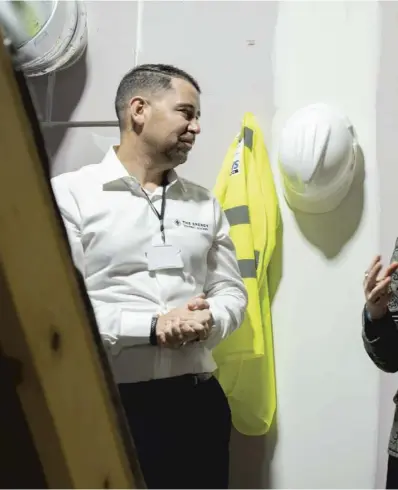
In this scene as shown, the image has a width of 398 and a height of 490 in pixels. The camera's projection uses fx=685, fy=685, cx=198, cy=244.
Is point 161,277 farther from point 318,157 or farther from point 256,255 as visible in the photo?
point 318,157

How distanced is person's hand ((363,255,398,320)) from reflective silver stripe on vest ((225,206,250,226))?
51cm

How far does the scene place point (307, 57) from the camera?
1.83m

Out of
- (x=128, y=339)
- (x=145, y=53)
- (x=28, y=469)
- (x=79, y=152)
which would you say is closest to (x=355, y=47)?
(x=145, y=53)

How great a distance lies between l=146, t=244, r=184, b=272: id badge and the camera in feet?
4.63

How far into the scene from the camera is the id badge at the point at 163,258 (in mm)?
1411

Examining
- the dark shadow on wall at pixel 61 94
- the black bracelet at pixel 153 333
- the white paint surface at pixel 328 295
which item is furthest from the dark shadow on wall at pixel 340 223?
the dark shadow on wall at pixel 61 94

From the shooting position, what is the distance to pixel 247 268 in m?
1.66

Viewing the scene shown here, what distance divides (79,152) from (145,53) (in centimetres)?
34

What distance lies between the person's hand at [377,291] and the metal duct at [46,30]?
101cm

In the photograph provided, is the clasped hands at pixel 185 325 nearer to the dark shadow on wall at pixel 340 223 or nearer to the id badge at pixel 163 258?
the id badge at pixel 163 258

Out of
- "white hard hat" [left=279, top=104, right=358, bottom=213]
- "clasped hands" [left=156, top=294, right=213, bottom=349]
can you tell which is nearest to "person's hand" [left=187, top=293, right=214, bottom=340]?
"clasped hands" [left=156, top=294, right=213, bottom=349]

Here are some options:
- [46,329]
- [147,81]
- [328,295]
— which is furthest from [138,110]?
[46,329]

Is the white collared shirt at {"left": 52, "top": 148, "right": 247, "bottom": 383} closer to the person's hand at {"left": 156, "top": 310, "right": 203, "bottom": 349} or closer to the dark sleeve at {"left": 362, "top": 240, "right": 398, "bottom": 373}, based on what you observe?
the person's hand at {"left": 156, "top": 310, "right": 203, "bottom": 349}

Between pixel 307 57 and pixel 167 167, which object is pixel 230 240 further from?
pixel 307 57
